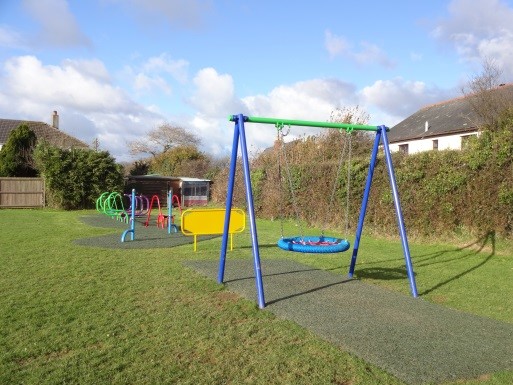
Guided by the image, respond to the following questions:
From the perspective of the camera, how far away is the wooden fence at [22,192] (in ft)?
79.7

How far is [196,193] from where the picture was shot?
29.5m

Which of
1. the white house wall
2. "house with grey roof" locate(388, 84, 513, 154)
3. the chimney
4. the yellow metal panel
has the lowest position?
the yellow metal panel

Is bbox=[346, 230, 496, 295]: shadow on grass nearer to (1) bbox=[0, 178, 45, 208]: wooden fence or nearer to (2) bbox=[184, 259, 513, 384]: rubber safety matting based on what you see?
(2) bbox=[184, 259, 513, 384]: rubber safety matting

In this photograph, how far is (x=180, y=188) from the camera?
29.0m

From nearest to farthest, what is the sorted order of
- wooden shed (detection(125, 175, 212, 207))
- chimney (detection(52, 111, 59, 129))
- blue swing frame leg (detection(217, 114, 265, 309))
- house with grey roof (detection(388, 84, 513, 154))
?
blue swing frame leg (detection(217, 114, 265, 309))
house with grey roof (detection(388, 84, 513, 154))
wooden shed (detection(125, 175, 212, 207))
chimney (detection(52, 111, 59, 129))

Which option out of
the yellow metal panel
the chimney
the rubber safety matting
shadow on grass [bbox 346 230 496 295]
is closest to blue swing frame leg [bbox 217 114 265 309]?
the rubber safety matting

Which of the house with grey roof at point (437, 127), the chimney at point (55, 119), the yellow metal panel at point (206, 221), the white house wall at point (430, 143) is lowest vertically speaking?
the yellow metal panel at point (206, 221)

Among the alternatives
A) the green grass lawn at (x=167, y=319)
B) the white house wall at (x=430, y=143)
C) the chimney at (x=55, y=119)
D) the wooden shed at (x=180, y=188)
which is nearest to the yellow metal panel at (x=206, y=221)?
the green grass lawn at (x=167, y=319)

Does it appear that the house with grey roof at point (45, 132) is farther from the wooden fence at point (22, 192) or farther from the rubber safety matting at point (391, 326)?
the rubber safety matting at point (391, 326)

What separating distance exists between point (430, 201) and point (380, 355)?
7883 millimetres

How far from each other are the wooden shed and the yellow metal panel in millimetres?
19118

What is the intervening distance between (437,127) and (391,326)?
25.9m

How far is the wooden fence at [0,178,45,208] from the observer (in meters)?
24.3

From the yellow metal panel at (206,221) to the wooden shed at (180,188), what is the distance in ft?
62.7
